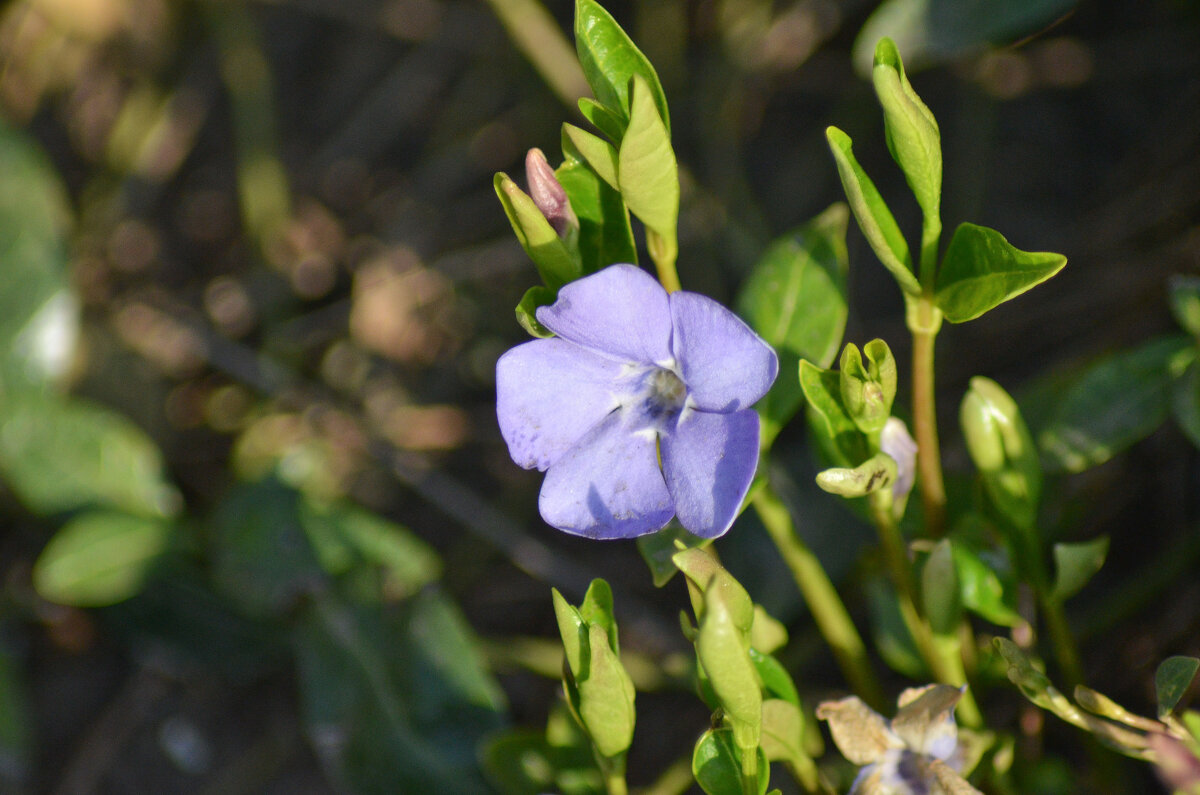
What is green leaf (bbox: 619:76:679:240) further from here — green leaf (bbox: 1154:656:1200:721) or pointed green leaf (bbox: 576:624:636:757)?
green leaf (bbox: 1154:656:1200:721)

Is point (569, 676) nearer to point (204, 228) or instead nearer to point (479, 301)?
point (479, 301)

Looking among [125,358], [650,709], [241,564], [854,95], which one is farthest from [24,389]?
[854,95]

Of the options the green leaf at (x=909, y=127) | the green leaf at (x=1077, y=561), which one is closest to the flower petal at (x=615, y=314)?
the green leaf at (x=909, y=127)

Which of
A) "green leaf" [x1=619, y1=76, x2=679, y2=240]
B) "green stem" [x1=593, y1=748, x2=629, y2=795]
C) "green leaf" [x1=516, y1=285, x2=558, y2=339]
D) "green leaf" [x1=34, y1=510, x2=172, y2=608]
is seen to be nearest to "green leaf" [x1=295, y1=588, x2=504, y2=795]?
"green leaf" [x1=34, y1=510, x2=172, y2=608]

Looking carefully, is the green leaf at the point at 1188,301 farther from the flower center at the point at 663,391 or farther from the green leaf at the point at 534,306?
the green leaf at the point at 534,306

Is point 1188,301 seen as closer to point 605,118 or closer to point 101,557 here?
point 605,118
